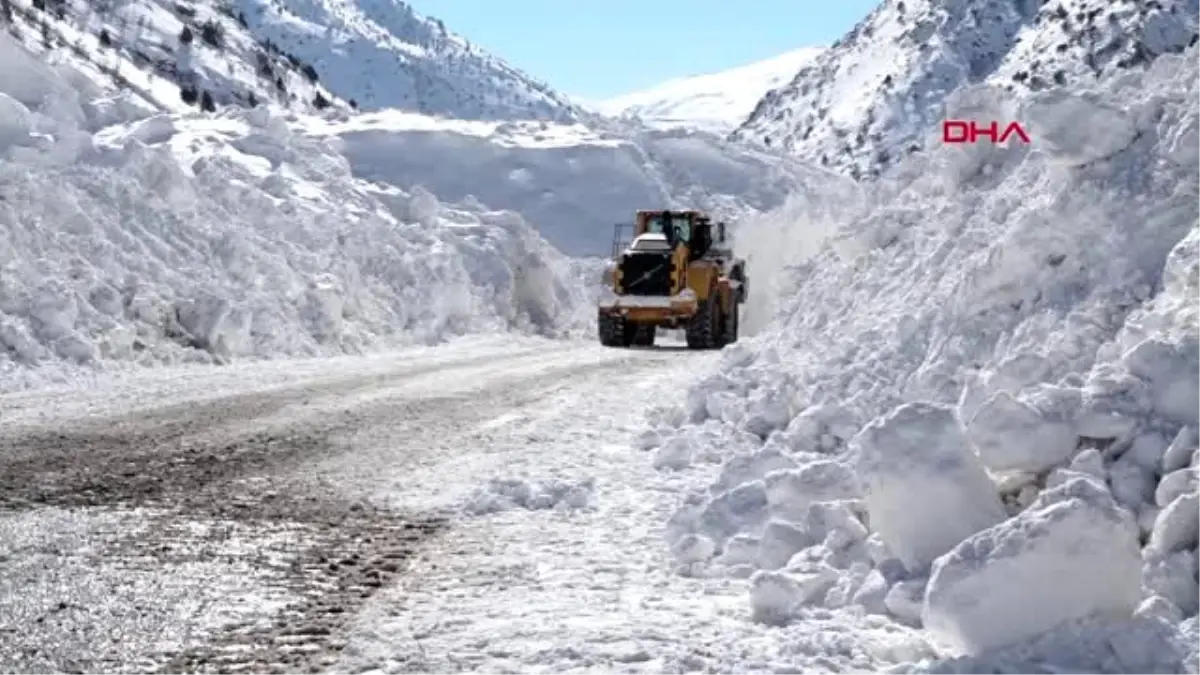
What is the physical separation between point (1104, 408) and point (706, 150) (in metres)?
43.2

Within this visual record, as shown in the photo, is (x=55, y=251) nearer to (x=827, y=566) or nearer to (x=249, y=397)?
(x=249, y=397)

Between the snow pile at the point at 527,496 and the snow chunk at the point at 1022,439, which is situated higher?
the snow chunk at the point at 1022,439

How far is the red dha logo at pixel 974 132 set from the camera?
394 inches

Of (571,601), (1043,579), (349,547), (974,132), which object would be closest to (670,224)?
(974,132)

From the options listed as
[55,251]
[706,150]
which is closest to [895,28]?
[706,150]

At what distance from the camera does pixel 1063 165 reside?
680cm

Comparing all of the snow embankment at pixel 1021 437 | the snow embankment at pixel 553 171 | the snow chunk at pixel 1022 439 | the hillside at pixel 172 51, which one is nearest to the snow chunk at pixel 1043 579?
the snow embankment at pixel 1021 437

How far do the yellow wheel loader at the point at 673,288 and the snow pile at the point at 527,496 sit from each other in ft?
50.5

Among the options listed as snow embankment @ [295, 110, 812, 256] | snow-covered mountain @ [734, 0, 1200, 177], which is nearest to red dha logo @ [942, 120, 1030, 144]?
snow embankment @ [295, 110, 812, 256]

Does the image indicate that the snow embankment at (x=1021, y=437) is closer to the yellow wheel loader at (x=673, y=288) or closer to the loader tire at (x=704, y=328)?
the loader tire at (x=704, y=328)

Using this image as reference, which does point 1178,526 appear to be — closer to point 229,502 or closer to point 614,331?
point 229,502

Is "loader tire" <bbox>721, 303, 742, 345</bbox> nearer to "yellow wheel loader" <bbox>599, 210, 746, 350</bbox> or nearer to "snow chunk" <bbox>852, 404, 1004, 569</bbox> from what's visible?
"yellow wheel loader" <bbox>599, 210, 746, 350</bbox>

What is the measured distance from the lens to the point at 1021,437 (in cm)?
451

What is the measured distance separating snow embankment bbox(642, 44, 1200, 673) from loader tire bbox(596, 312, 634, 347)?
46.1ft
